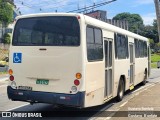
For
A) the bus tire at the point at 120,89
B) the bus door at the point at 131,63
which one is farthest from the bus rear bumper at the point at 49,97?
the bus door at the point at 131,63

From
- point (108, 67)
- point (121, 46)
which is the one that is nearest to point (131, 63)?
point (121, 46)

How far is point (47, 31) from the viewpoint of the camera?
10078 mm

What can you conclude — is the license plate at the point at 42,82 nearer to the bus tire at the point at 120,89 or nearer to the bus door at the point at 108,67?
the bus door at the point at 108,67

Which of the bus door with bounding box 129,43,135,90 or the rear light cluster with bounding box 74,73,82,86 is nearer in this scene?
the rear light cluster with bounding box 74,73,82,86

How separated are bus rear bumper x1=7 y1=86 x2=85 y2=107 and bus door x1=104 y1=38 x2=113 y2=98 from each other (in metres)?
2.30

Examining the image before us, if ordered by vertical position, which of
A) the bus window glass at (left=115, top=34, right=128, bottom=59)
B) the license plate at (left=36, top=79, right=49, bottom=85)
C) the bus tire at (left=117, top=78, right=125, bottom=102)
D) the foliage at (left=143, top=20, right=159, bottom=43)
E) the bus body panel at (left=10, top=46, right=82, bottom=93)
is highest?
the foliage at (left=143, top=20, right=159, bottom=43)

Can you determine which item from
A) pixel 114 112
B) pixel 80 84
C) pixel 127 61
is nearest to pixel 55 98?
pixel 80 84

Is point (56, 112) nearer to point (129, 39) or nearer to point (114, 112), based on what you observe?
point (114, 112)

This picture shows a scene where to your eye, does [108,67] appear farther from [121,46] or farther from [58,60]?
[58,60]

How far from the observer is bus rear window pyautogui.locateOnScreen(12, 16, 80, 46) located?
974cm

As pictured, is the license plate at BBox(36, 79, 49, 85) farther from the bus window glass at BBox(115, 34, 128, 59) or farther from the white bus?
the bus window glass at BBox(115, 34, 128, 59)

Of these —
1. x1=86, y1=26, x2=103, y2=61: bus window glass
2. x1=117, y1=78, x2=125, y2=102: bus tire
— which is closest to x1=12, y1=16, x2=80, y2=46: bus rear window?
x1=86, y1=26, x2=103, y2=61: bus window glass

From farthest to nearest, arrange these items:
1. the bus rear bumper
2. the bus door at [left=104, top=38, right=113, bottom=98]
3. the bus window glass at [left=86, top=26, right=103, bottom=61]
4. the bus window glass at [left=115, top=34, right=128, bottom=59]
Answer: the bus window glass at [left=115, top=34, right=128, bottom=59] → the bus door at [left=104, top=38, right=113, bottom=98] → the bus window glass at [left=86, top=26, right=103, bottom=61] → the bus rear bumper

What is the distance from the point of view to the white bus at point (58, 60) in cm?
947
